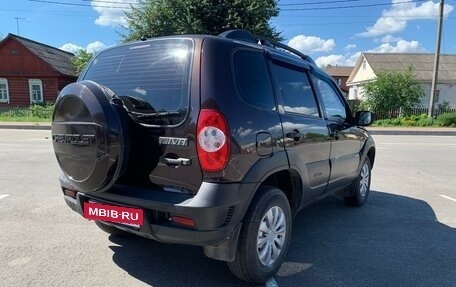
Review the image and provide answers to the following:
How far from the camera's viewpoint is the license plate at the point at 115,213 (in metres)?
2.84

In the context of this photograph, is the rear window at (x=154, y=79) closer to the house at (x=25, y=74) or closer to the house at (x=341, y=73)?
the house at (x=25, y=74)

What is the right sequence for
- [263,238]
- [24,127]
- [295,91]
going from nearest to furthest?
[263,238] < [295,91] < [24,127]

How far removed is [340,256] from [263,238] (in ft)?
3.40

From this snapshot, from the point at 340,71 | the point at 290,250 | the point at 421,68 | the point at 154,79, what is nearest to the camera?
the point at 154,79

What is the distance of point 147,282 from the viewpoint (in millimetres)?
3180

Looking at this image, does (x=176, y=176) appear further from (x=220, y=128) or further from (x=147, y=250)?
(x=147, y=250)

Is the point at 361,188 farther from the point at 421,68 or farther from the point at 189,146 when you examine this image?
the point at 421,68

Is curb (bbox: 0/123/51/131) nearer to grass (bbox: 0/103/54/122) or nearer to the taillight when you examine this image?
grass (bbox: 0/103/54/122)

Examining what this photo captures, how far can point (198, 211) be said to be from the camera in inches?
105

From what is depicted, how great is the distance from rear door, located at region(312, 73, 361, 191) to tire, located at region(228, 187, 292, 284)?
1263 mm

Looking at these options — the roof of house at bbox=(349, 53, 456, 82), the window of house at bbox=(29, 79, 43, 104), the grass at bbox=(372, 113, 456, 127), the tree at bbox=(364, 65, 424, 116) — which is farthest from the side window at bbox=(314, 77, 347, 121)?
the roof of house at bbox=(349, 53, 456, 82)

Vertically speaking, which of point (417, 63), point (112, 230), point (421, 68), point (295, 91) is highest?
point (417, 63)

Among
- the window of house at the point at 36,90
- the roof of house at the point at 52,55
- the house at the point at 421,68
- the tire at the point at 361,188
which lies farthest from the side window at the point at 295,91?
the house at the point at 421,68

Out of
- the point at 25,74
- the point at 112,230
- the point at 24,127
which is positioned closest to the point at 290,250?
the point at 112,230
